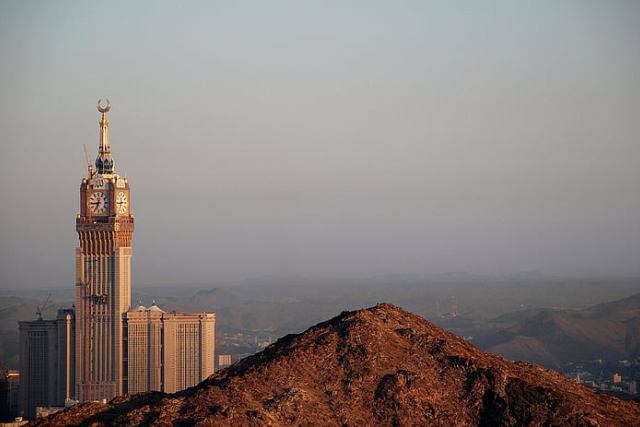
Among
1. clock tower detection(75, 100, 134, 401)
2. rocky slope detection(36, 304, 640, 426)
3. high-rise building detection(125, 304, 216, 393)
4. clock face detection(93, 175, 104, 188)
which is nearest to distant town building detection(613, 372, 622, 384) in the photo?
high-rise building detection(125, 304, 216, 393)

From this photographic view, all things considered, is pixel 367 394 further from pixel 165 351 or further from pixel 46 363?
pixel 46 363

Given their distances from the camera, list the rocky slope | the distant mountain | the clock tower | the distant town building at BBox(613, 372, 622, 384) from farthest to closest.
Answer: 1. the distant mountain
2. the distant town building at BBox(613, 372, 622, 384)
3. the clock tower
4. the rocky slope

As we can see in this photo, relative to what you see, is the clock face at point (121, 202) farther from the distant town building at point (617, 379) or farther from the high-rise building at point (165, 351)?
the distant town building at point (617, 379)

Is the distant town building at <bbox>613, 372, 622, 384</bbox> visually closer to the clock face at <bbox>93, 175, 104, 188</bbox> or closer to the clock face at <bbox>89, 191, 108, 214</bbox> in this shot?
the clock face at <bbox>89, 191, 108, 214</bbox>

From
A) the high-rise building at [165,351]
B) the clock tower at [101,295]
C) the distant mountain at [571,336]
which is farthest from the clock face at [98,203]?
the distant mountain at [571,336]

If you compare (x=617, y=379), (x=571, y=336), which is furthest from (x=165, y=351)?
(x=571, y=336)
